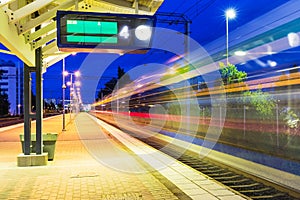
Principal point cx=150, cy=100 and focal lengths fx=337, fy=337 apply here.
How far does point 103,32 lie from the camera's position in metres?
6.51

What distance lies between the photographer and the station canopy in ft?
19.0

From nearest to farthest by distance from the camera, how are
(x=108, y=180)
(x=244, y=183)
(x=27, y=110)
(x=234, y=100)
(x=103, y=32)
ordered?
(x=103, y=32), (x=108, y=180), (x=244, y=183), (x=27, y=110), (x=234, y=100)

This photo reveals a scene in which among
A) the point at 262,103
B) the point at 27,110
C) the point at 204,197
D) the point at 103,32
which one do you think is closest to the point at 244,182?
the point at 204,197

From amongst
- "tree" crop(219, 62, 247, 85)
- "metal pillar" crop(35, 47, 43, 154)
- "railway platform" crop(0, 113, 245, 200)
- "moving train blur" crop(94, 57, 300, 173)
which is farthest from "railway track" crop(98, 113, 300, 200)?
"tree" crop(219, 62, 247, 85)

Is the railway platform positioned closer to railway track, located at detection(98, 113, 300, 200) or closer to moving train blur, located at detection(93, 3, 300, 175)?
railway track, located at detection(98, 113, 300, 200)

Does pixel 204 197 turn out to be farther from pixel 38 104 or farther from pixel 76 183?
pixel 38 104

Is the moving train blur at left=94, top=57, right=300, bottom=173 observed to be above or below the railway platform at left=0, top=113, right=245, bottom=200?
above

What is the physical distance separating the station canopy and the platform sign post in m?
0.49

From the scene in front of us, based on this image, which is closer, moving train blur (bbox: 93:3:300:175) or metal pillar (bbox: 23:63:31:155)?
metal pillar (bbox: 23:63:31:155)

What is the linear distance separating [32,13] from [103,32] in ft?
6.82

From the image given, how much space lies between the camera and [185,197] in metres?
5.69

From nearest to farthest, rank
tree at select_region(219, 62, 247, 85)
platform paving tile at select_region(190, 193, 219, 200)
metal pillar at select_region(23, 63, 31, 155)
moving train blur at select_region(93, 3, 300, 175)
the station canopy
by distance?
platform paving tile at select_region(190, 193, 219, 200) < the station canopy < metal pillar at select_region(23, 63, 31, 155) < moving train blur at select_region(93, 3, 300, 175) < tree at select_region(219, 62, 247, 85)

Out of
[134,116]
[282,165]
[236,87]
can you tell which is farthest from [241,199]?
[134,116]

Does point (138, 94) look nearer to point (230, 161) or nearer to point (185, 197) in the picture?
point (230, 161)
